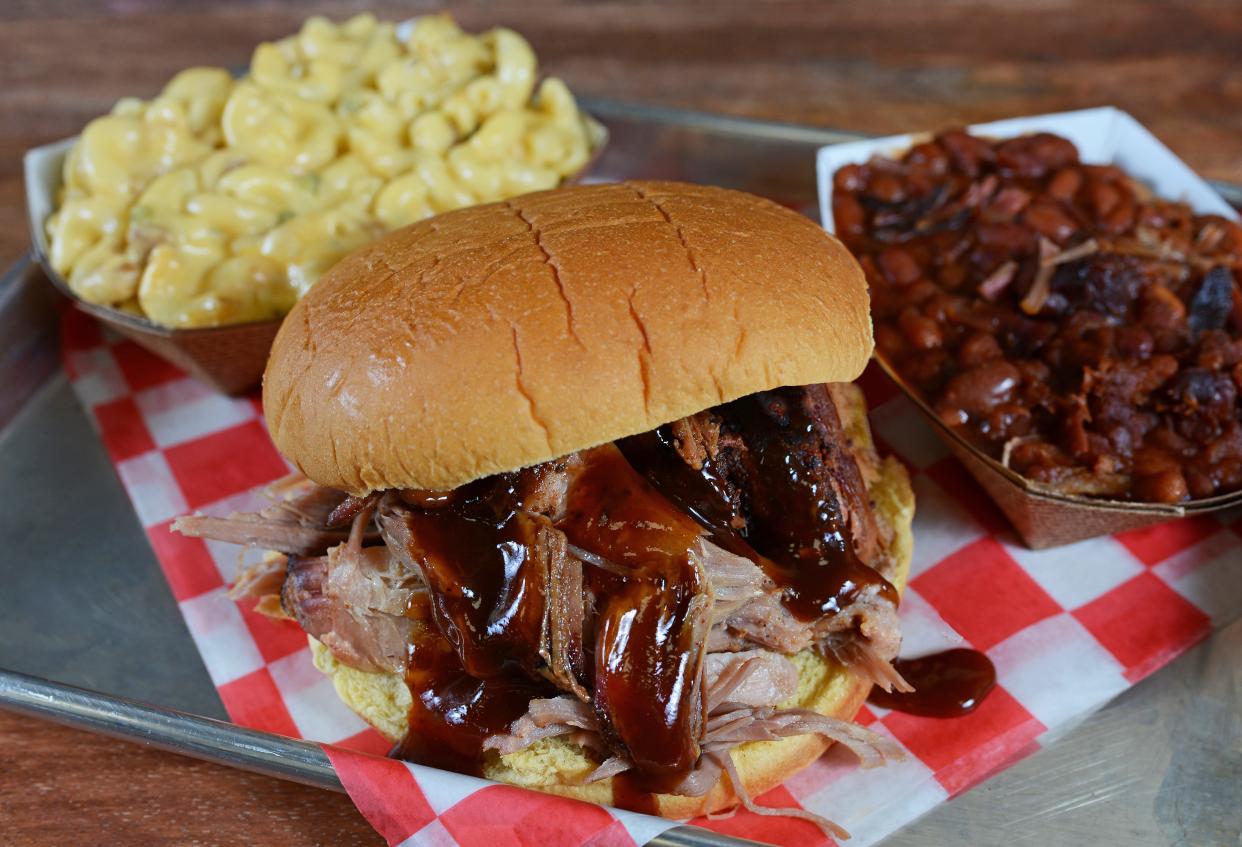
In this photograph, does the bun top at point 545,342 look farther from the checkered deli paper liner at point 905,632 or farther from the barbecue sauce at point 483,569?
the checkered deli paper liner at point 905,632

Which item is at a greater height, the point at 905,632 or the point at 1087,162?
the point at 1087,162

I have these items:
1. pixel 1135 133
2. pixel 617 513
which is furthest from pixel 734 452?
pixel 1135 133

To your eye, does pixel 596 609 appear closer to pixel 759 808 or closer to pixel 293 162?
pixel 759 808

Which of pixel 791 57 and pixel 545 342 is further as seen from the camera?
pixel 791 57

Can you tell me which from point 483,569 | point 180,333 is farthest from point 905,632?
point 180,333

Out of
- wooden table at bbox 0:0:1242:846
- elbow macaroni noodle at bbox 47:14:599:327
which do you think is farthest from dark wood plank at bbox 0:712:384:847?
wooden table at bbox 0:0:1242:846

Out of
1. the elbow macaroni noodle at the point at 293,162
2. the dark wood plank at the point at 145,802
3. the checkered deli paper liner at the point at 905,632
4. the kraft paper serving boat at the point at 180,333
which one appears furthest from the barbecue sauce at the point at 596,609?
the elbow macaroni noodle at the point at 293,162
